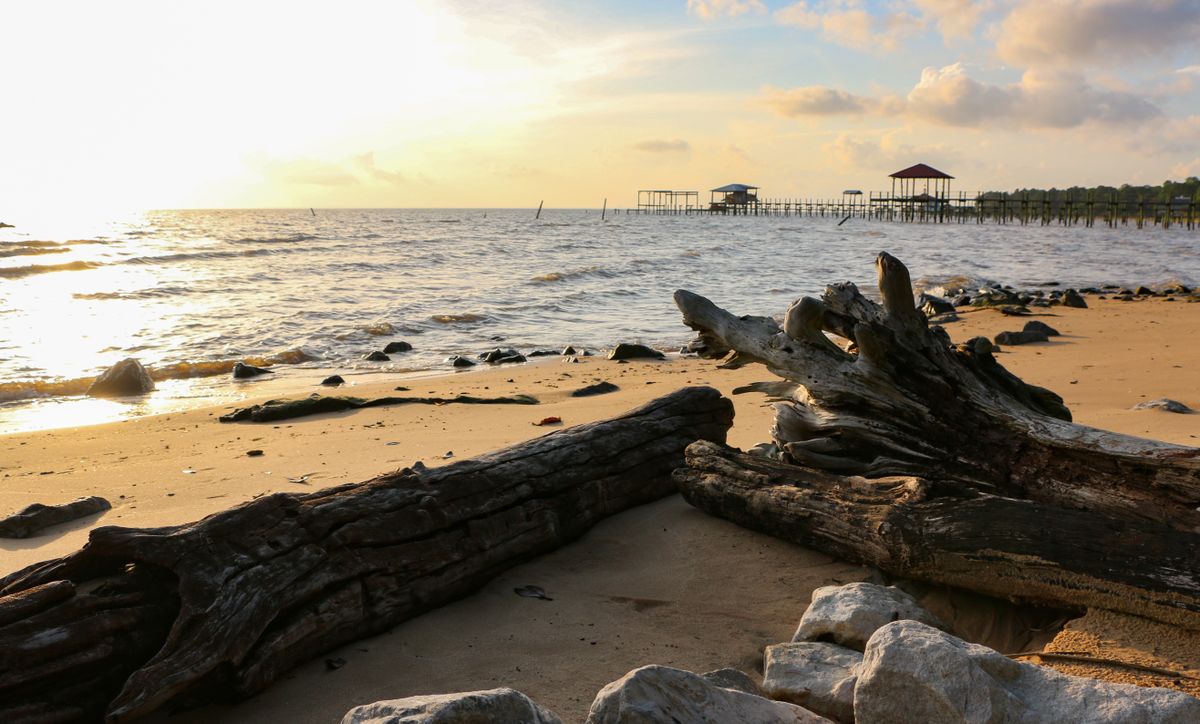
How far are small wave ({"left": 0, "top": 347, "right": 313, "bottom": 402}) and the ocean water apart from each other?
34 mm

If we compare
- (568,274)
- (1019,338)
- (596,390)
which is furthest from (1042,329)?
(568,274)

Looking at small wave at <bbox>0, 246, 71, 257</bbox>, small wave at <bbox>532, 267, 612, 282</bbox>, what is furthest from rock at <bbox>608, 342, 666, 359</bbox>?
small wave at <bbox>0, 246, 71, 257</bbox>

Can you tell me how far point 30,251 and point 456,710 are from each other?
40.7 metres

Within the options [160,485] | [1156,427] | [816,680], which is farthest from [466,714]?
[1156,427]

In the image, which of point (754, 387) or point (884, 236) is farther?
point (884, 236)

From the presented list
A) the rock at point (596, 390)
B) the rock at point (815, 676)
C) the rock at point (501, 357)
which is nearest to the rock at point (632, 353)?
the rock at point (501, 357)

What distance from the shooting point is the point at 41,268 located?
2834 cm

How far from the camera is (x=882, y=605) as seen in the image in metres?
3.53

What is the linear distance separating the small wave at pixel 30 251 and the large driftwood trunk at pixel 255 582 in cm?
3628

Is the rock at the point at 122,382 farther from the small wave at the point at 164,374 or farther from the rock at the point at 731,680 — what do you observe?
the rock at the point at 731,680

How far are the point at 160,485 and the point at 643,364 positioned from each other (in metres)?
7.86

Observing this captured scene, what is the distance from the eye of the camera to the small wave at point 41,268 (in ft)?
87.1

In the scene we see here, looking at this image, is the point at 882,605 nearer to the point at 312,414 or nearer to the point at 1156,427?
the point at 1156,427

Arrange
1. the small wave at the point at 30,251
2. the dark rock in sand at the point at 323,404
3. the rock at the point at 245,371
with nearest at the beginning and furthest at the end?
the dark rock in sand at the point at 323,404 → the rock at the point at 245,371 → the small wave at the point at 30,251
